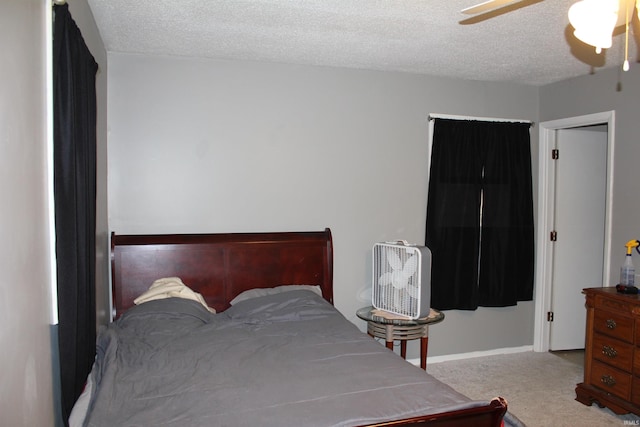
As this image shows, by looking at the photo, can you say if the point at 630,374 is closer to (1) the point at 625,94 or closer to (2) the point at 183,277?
(1) the point at 625,94

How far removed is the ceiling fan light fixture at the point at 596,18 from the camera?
1.55m

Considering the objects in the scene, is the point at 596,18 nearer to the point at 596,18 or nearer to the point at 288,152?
the point at 596,18

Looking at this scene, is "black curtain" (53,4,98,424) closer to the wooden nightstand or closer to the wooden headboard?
the wooden headboard

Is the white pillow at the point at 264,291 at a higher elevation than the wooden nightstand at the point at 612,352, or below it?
higher

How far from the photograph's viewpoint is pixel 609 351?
3.29 meters

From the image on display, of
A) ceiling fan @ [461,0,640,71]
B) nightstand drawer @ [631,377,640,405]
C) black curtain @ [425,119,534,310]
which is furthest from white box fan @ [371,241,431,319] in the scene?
ceiling fan @ [461,0,640,71]

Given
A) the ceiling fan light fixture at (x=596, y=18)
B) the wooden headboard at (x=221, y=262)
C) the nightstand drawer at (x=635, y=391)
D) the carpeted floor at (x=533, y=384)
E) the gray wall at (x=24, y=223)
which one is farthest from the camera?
the wooden headboard at (x=221, y=262)

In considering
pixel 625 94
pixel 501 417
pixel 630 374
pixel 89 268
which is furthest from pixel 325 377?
pixel 625 94

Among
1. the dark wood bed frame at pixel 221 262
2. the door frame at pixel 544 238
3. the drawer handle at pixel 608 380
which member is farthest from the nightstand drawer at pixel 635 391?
the dark wood bed frame at pixel 221 262

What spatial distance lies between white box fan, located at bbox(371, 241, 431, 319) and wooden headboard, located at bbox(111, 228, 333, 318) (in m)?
0.39

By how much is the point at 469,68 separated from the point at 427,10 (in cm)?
141

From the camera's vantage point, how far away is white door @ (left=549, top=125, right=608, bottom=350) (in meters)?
4.54

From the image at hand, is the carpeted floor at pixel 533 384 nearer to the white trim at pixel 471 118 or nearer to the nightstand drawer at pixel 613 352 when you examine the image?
the nightstand drawer at pixel 613 352

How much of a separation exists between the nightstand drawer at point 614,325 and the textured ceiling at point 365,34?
1.83 m
